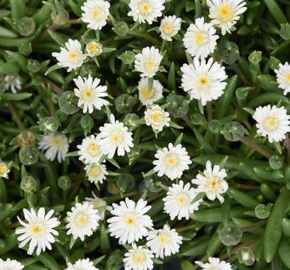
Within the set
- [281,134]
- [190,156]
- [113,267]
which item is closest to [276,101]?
[281,134]

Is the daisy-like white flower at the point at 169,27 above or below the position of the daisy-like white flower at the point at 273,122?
above

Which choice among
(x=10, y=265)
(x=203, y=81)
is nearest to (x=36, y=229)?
(x=10, y=265)

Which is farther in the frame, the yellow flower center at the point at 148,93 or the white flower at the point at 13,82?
the white flower at the point at 13,82

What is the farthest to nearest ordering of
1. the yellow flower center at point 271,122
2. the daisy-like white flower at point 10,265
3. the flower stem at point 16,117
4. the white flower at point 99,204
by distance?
1. the flower stem at point 16,117
2. the white flower at point 99,204
3. the daisy-like white flower at point 10,265
4. the yellow flower center at point 271,122

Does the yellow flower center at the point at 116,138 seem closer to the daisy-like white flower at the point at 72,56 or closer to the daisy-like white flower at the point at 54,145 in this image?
the daisy-like white flower at the point at 72,56

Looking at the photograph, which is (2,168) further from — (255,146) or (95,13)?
(255,146)

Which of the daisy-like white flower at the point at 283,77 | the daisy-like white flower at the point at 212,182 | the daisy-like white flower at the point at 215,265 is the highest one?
the daisy-like white flower at the point at 283,77

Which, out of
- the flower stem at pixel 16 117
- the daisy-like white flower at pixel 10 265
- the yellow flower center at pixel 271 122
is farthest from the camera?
the flower stem at pixel 16 117

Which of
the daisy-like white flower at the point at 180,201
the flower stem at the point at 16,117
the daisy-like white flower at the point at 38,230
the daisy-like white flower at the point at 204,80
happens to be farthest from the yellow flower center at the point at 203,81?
the flower stem at the point at 16,117
